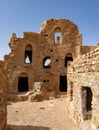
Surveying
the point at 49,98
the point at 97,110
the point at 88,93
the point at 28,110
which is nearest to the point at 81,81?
the point at 88,93

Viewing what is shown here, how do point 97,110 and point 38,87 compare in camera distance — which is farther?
point 38,87

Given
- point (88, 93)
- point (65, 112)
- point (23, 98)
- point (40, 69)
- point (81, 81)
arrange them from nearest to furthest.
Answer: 1. point (81, 81)
2. point (88, 93)
3. point (65, 112)
4. point (23, 98)
5. point (40, 69)

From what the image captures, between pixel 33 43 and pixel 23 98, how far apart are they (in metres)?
6.97

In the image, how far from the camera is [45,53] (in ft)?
70.6

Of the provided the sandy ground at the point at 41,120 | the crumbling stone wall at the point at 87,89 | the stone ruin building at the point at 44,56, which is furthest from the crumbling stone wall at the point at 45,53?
the crumbling stone wall at the point at 87,89

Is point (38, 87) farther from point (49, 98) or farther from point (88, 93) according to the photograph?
point (88, 93)

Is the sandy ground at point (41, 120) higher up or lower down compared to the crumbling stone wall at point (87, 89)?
lower down

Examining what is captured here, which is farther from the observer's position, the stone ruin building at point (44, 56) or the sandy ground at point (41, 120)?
the stone ruin building at point (44, 56)

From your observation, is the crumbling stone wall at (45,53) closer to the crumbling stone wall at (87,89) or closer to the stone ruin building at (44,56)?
the stone ruin building at (44,56)

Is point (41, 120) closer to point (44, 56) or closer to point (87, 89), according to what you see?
point (87, 89)

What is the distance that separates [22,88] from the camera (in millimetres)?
24047

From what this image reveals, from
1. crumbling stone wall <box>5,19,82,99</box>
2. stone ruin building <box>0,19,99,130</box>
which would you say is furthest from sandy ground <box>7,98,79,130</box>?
crumbling stone wall <box>5,19,82,99</box>

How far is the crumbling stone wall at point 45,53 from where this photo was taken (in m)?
20.7

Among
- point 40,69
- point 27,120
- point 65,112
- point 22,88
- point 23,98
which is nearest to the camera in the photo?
point 27,120
